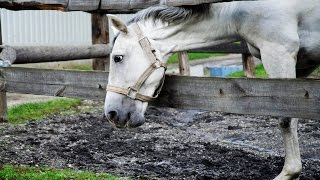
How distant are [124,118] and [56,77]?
956mm

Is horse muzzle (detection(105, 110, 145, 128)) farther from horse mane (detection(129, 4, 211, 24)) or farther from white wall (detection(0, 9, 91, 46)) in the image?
white wall (detection(0, 9, 91, 46))

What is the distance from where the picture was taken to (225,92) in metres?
3.41

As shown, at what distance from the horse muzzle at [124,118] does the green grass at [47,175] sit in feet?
2.37

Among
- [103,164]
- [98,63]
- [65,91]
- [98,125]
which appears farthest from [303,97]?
[98,63]

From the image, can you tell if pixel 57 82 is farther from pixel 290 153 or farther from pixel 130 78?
pixel 290 153

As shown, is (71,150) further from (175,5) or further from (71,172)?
(175,5)

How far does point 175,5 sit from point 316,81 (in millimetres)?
1259

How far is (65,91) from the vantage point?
4.39 metres

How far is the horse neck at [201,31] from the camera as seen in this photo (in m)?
3.99

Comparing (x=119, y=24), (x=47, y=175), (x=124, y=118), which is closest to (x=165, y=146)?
(x=47, y=175)

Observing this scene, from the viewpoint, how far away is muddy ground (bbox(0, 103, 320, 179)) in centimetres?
483

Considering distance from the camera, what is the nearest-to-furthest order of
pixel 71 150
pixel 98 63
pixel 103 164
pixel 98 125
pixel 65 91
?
1. pixel 65 91
2. pixel 103 164
3. pixel 71 150
4. pixel 98 125
5. pixel 98 63

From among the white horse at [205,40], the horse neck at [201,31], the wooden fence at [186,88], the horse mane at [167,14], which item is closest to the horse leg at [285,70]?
the white horse at [205,40]

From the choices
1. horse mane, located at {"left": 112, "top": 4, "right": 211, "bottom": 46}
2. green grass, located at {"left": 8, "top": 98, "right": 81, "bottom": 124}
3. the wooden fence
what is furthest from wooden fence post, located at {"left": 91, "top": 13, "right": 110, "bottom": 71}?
horse mane, located at {"left": 112, "top": 4, "right": 211, "bottom": 46}
